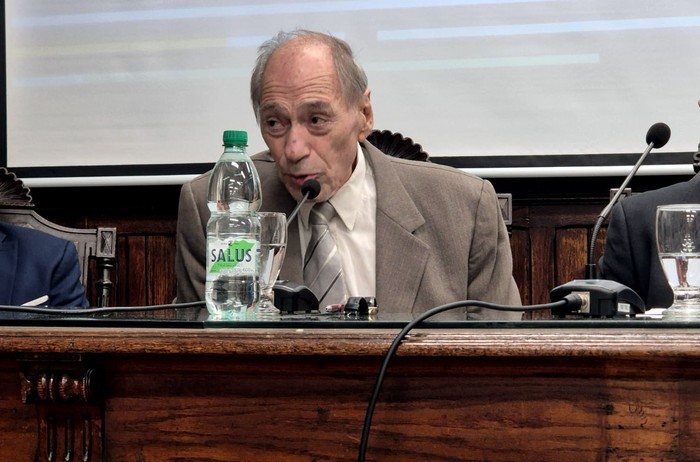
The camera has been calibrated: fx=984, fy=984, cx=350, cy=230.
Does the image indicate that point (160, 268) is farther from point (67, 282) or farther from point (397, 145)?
point (397, 145)

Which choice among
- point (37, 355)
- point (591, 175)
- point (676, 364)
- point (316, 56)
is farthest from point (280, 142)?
point (591, 175)

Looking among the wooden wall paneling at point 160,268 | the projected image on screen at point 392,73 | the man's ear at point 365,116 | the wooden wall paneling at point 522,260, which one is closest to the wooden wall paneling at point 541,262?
the wooden wall paneling at point 522,260

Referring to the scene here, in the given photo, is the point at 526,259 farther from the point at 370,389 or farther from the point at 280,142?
the point at 370,389

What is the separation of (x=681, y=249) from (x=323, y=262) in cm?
73

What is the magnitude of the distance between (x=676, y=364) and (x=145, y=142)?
2346 millimetres

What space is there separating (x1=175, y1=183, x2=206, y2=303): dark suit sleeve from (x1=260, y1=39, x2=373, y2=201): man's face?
19cm

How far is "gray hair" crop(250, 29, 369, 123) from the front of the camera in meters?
1.87

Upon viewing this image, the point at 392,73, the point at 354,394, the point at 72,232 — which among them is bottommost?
the point at 354,394

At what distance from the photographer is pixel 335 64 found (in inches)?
74.0

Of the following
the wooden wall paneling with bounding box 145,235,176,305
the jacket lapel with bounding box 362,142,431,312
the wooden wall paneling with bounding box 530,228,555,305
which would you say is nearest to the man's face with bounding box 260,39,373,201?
the jacket lapel with bounding box 362,142,431,312

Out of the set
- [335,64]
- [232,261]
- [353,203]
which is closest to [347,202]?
[353,203]

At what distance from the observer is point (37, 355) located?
0.98 metres

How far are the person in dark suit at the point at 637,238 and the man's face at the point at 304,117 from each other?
55 cm

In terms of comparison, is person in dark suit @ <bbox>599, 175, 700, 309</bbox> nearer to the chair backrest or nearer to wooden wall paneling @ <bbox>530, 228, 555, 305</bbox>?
wooden wall paneling @ <bbox>530, 228, 555, 305</bbox>
